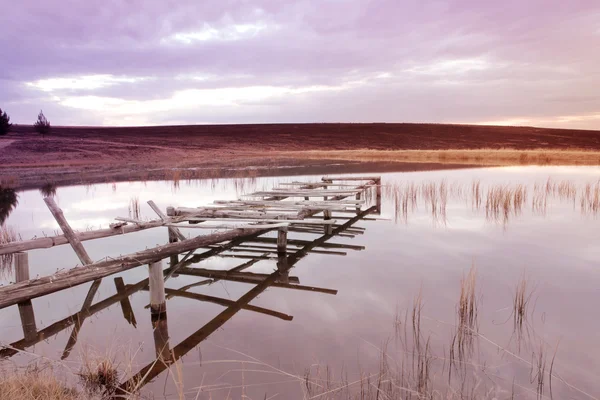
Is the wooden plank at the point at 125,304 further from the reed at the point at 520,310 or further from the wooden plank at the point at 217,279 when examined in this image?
the reed at the point at 520,310

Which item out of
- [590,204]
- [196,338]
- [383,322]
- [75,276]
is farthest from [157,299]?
[590,204]

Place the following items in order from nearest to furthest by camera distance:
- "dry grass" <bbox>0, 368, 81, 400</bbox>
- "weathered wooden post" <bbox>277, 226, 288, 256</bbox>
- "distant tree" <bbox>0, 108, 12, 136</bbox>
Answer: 1. "dry grass" <bbox>0, 368, 81, 400</bbox>
2. "weathered wooden post" <bbox>277, 226, 288, 256</bbox>
3. "distant tree" <bbox>0, 108, 12, 136</bbox>

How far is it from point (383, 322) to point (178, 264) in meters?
4.23

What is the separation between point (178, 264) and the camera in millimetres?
8203

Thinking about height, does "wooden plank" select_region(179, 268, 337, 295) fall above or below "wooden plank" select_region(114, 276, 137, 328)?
above

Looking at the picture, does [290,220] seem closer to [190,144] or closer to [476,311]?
[476,311]

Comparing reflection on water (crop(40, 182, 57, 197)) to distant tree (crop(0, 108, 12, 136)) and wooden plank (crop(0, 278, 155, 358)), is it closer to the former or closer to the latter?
wooden plank (crop(0, 278, 155, 358))

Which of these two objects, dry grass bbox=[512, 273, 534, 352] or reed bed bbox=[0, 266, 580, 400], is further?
dry grass bbox=[512, 273, 534, 352]

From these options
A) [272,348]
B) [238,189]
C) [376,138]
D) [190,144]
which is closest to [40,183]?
[238,189]

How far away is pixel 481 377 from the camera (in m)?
4.00

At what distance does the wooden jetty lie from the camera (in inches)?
196

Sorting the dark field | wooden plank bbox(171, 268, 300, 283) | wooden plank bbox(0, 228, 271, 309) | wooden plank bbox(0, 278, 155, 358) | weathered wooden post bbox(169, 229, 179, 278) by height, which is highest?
the dark field

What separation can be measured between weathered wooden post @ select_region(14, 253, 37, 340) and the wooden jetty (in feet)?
0.04

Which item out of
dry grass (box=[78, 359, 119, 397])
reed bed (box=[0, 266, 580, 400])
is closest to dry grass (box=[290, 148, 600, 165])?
reed bed (box=[0, 266, 580, 400])
